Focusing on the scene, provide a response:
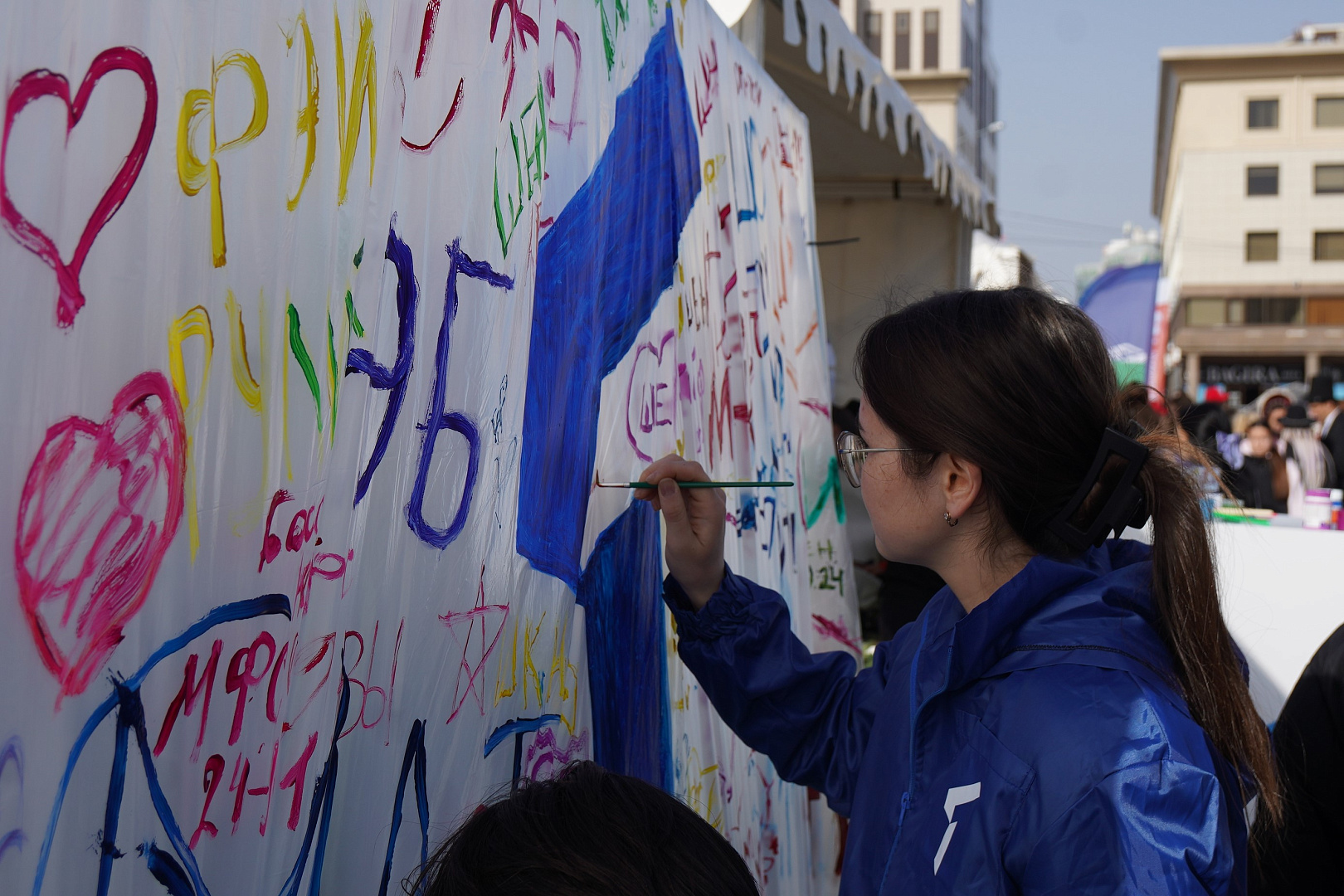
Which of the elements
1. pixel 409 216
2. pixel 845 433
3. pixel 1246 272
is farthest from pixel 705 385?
pixel 1246 272

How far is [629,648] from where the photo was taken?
5.57 feet

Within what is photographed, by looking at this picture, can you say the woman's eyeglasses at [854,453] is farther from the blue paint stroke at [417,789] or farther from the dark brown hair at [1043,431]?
the blue paint stroke at [417,789]

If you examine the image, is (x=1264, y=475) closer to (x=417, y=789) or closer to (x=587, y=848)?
(x=417, y=789)

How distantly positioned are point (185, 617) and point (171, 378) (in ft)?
0.62

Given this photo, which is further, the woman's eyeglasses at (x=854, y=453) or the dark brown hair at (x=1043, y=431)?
the woman's eyeglasses at (x=854, y=453)

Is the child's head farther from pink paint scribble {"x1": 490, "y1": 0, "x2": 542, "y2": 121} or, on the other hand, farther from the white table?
the white table

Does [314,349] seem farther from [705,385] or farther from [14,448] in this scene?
[705,385]

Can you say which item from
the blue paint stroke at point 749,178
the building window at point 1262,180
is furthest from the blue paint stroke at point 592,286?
the building window at point 1262,180

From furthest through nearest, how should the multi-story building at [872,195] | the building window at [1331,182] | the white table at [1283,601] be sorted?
the building window at [1331,182] < the multi-story building at [872,195] < the white table at [1283,601]

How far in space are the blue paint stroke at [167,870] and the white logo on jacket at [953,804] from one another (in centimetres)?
69

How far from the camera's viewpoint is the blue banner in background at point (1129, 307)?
9.16m

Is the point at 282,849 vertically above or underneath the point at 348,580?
underneath

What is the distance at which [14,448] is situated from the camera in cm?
73

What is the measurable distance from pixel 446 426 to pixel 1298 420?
22.8ft
